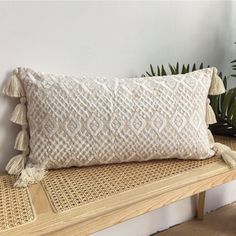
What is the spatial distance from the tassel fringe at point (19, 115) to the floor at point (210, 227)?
0.79 metres

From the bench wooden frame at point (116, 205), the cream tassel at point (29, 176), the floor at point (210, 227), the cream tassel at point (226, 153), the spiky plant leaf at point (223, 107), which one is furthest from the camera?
the floor at point (210, 227)

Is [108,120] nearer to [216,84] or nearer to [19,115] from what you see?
[19,115]

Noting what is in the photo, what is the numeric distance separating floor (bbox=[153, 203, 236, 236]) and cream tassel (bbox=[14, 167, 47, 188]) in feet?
2.27

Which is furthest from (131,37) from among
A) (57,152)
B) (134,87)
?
(57,152)

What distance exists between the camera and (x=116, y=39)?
1080 millimetres

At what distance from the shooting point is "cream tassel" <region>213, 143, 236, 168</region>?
37.5 inches

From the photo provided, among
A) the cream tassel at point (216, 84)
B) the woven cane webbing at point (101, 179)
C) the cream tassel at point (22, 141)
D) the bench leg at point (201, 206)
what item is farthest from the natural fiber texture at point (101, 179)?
the bench leg at point (201, 206)

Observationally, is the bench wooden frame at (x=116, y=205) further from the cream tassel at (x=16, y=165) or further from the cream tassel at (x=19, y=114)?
the cream tassel at (x=19, y=114)

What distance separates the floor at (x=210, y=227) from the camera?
132cm

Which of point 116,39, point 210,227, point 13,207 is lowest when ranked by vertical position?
point 210,227

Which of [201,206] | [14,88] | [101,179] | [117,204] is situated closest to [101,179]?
[101,179]

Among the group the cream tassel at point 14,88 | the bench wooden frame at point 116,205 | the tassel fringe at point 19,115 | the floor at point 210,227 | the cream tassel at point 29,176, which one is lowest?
the floor at point 210,227

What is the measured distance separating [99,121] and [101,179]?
0.16 metres

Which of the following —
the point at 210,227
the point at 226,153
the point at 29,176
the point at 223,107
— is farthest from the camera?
the point at 210,227
